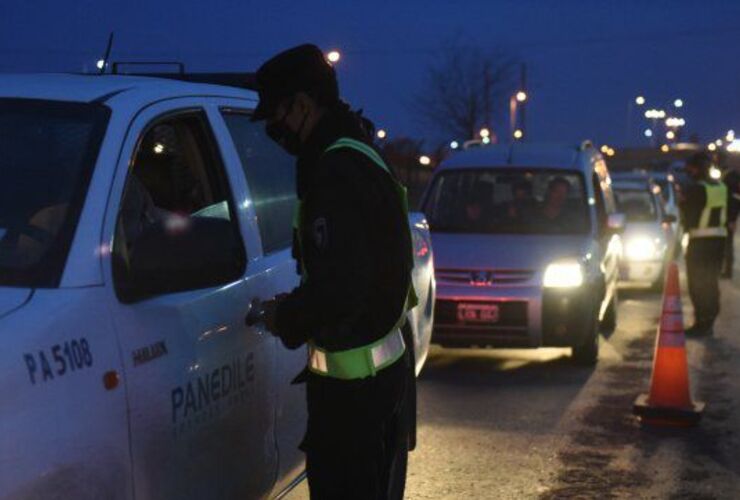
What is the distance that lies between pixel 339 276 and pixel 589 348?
24.2ft

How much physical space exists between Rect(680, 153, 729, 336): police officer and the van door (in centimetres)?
885

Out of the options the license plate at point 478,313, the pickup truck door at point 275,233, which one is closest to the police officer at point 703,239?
the license plate at point 478,313

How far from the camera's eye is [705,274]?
12.6m

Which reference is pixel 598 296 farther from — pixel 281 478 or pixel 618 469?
pixel 281 478

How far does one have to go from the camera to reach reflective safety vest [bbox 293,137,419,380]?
12.1 feet

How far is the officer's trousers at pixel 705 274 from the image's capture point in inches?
494

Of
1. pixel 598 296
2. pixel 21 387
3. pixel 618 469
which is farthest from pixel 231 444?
pixel 598 296

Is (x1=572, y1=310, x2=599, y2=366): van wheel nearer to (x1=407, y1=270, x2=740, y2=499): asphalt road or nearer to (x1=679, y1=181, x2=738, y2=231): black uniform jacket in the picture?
(x1=407, y1=270, x2=740, y2=499): asphalt road

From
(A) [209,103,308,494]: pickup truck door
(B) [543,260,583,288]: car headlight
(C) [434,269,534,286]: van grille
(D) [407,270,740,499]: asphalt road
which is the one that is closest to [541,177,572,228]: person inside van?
(B) [543,260,583,288]: car headlight

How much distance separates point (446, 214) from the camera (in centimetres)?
1156

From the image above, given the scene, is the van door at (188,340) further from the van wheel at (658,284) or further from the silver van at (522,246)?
the van wheel at (658,284)

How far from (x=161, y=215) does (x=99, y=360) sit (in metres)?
1.04

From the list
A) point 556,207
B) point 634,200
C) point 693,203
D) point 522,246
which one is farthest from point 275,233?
point 634,200

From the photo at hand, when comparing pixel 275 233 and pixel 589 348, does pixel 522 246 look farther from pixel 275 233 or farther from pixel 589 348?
pixel 275 233
